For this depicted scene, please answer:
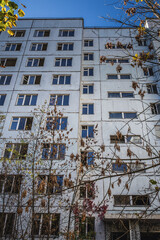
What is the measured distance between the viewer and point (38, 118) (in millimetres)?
16891

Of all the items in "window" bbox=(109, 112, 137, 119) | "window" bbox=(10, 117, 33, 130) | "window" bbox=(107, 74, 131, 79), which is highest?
"window" bbox=(107, 74, 131, 79)

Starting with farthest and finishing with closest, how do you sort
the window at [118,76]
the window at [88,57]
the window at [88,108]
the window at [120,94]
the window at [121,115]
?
the window at [88,57]
the window at [118,76]
the window at [120,94]
the window at [88,108]
the window at [121,115]

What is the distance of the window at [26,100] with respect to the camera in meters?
18.1

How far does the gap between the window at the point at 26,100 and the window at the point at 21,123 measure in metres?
1.65

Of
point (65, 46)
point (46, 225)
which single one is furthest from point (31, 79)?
point (46, 225)

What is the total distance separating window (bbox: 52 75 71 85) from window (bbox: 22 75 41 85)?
5.59 ft

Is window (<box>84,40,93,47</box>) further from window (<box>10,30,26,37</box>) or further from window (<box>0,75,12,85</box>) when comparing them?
window (<box>0,75,12,85</box>)

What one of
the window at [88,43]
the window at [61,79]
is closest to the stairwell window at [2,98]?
the window at [61,79]

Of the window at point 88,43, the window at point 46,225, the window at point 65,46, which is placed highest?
the window at point 88,43

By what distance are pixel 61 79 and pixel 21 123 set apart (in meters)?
6.53

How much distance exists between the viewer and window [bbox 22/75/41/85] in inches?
777

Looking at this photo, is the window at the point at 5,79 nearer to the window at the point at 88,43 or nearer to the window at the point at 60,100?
the window at the point at 60,100

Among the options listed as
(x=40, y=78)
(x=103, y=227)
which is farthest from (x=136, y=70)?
(x=103, y=227)

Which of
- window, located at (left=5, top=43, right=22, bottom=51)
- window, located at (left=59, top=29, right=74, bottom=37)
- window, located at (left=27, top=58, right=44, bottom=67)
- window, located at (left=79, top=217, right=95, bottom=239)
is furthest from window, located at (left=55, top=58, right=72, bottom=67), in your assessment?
window, located at (left=79, top=217, right=95, bottom=239)
